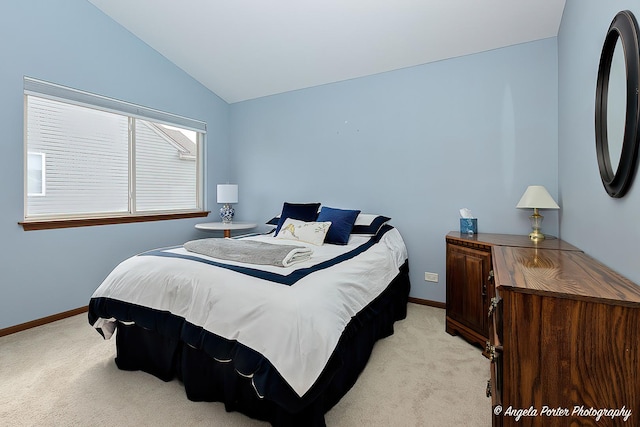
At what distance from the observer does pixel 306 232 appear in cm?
289

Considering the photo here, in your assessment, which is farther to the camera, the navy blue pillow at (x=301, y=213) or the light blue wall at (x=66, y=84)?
the navy blue pillow at (x=301, y=213)

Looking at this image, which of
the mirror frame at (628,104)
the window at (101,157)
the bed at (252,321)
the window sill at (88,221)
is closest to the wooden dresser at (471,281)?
the bed at (252,321)

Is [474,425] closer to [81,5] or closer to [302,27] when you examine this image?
[302,27]

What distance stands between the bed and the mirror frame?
1306 mm

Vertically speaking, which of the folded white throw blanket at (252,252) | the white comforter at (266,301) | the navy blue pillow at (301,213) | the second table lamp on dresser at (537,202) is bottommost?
the white comforter at (266,301)

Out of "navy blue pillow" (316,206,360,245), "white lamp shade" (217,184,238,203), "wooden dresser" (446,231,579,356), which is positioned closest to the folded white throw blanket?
"navy blue pillow" (316,206,360,245)

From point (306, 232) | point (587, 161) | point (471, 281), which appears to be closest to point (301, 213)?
point (306, 232)

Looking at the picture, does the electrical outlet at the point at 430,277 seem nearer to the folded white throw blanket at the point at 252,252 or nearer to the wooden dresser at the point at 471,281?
the wooden dresser at the point at 471,281

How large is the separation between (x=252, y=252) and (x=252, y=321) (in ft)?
2.39

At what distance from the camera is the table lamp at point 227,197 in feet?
13.6

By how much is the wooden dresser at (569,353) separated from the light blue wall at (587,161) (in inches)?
10.7

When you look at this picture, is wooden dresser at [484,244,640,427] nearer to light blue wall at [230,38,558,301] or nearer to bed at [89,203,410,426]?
bed at [89,203,410,426]

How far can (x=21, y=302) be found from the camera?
260cm

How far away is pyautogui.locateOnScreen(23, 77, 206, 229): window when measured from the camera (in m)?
2.78
